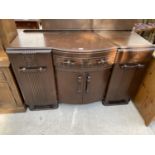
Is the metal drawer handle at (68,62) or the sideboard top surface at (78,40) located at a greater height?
the sideboard top surface at (78,40)

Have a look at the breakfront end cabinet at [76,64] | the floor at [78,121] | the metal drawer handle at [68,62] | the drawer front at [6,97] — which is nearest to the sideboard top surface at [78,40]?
the breakfront end cabinet at [76,64]

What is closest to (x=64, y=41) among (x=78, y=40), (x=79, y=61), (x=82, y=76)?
(x=78, y=40)

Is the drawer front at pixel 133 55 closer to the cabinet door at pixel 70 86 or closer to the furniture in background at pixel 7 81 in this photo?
the cabinet door at pixel 70 86

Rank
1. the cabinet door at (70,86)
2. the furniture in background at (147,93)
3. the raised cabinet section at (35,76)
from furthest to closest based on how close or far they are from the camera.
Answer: the furniture in background at (147,93) < the cabinet door at (70,86) < the raised cabinet section at (35,76)

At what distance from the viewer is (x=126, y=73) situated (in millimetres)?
1302

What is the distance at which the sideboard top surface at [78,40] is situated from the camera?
109 cm

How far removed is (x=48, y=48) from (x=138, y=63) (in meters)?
0.85

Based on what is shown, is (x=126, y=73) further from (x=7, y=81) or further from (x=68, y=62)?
(x=7, y=81)

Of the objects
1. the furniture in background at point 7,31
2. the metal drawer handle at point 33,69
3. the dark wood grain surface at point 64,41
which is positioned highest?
the furniture in background at point 7,31

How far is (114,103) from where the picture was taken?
1653mm

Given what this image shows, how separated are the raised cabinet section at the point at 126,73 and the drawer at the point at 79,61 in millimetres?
128

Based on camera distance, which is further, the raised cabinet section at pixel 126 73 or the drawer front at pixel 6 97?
the drawer front at pixel 6 97
